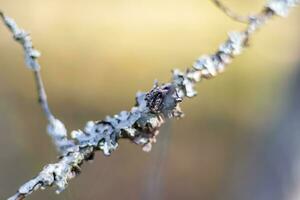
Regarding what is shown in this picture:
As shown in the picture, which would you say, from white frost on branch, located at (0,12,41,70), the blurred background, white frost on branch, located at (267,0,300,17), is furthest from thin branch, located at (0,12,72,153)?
the blurred background

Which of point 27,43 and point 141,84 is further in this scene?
point 141,84

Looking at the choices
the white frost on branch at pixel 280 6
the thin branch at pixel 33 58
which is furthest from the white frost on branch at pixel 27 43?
the white frost on branch at pixel 280 6

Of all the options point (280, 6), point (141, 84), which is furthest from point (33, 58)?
point (141, 84)

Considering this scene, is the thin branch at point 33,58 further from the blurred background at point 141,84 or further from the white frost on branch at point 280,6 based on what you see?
the blurred background at point 141,84

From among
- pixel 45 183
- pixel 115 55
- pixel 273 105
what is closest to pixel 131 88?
pixel 115 55

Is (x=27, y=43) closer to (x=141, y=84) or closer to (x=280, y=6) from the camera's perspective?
(x=280, y=6)

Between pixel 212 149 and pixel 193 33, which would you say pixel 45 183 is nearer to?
pixel 212 149

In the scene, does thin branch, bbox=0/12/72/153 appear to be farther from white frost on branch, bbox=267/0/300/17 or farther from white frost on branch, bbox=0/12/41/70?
white frost on branch, bbox=267/0/300/17

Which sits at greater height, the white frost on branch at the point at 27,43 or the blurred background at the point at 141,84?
the blurred background at the point at 141,84
